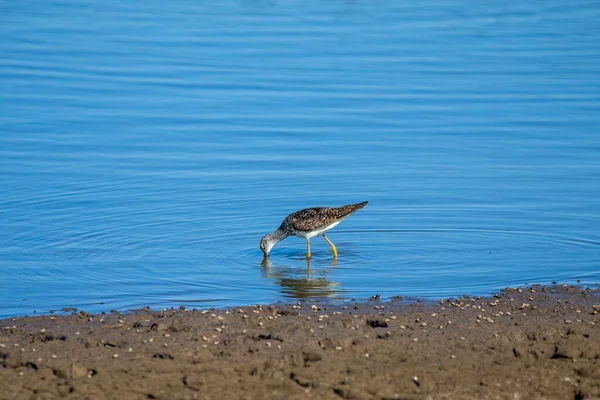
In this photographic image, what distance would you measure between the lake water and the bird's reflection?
56 millimetres

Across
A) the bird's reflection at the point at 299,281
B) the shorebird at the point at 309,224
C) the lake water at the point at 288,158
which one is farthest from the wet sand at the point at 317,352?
the shorebird at the point at 309,224

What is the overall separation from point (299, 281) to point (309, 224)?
139 centimetres

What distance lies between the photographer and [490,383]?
28.8 feet

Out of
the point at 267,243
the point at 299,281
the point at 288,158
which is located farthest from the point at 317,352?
the point at 288,158

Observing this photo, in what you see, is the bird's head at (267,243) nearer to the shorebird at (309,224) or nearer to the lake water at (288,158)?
the shorebird at (309,224)

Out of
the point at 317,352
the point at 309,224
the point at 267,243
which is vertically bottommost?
the point at 317,352

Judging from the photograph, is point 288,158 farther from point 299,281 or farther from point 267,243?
point 299,281

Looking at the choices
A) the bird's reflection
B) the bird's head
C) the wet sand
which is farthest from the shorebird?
the wet sand

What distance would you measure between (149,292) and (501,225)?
5.59 metres

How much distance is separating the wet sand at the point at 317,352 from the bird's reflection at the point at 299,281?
90 cm

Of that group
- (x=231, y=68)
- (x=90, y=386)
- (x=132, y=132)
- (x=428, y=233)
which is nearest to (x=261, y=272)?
(x=428, y=233)

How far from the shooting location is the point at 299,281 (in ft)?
43.5

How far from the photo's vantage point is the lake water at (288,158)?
13.4 metres

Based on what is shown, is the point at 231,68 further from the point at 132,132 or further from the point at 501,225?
the point at 501,225
